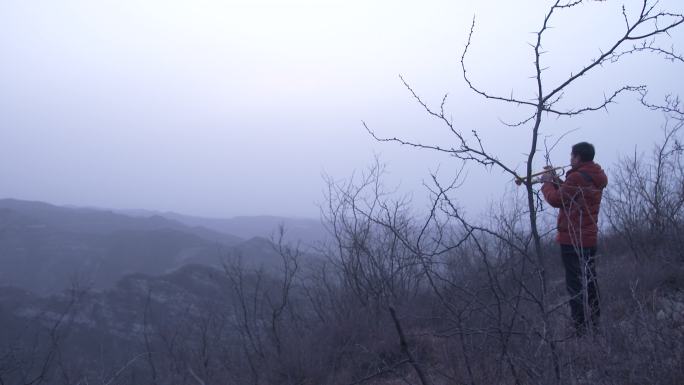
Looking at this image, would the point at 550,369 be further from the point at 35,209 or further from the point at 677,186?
the point at 35,209

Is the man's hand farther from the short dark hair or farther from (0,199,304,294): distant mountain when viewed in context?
(0,199,304,294): distant mountain

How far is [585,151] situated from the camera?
4895mm

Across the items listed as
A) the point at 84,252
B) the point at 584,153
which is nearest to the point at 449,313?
the point at 584,153

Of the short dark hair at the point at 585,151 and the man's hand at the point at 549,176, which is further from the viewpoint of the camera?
the short dark hair at the point at 585,151

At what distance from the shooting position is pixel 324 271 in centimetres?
905

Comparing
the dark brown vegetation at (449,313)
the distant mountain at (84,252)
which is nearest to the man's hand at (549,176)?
the dark brown vegetation at (449,313)

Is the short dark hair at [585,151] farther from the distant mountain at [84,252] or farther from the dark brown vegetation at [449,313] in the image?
the distant mountain at [84,252]

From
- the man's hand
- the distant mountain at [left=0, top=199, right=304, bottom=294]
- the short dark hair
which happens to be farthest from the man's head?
the distant mountain at [left=0, top=199, right=304, bottom=294]

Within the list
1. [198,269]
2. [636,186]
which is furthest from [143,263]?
[636,186]

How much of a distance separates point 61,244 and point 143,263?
16.7ft

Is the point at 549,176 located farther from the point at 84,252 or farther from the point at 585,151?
the point at 84,252

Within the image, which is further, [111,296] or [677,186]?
[111,296]

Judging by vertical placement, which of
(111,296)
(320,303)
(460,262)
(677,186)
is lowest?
(111,296)

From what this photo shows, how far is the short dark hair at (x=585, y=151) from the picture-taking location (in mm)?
4902
